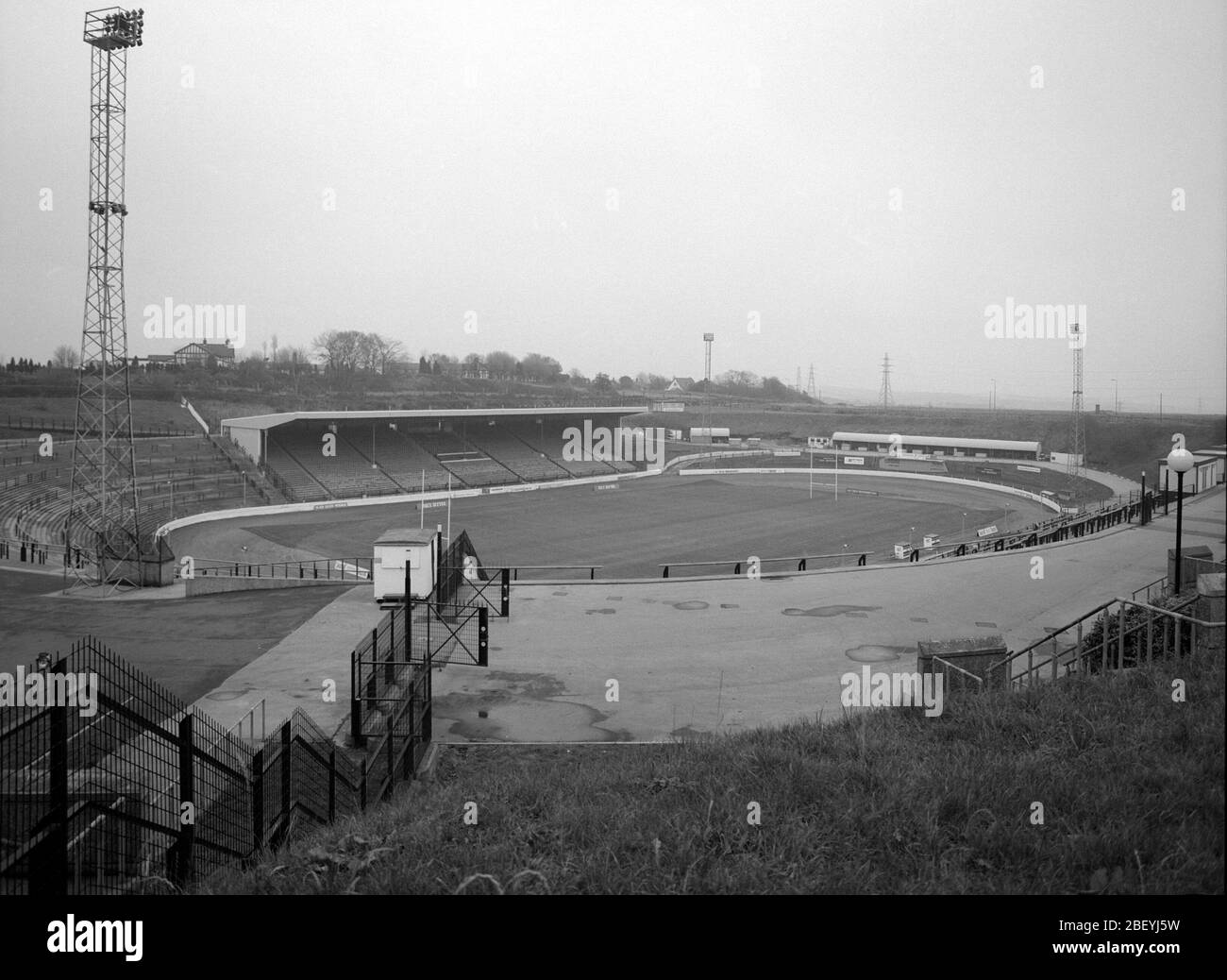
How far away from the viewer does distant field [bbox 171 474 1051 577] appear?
37.4m

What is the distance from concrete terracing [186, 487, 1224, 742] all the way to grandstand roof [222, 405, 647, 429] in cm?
3650

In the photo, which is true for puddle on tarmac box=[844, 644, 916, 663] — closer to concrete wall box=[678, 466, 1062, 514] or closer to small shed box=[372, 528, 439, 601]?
small shed box=[372, 528, 439, 601]

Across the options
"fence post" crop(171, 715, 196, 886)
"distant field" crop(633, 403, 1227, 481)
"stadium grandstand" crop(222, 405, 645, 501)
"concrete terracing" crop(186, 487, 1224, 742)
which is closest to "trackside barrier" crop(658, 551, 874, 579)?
"concrete terracing" crop(186, 487, 1224, 742)

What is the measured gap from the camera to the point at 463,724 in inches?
493

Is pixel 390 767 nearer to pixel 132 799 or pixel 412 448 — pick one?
pixel 132 799

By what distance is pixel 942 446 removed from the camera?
272 feet

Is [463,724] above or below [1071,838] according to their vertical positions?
below

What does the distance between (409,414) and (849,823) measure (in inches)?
2403

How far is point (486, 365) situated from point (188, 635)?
401 feet

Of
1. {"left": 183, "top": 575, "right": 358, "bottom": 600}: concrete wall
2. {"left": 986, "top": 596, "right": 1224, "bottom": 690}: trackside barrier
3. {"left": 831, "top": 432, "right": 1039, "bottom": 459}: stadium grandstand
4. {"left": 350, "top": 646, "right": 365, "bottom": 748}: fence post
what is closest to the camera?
{"left": 986, "top": 596, "right": 1224, "bottom": 690}: trackside barrier

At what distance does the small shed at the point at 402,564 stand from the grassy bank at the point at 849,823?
40.8 feet

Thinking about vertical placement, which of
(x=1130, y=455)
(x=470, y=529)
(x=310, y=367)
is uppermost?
(x=310, y=367)

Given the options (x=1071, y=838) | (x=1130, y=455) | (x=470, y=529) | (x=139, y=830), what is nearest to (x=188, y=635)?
(x=139, y=830)
